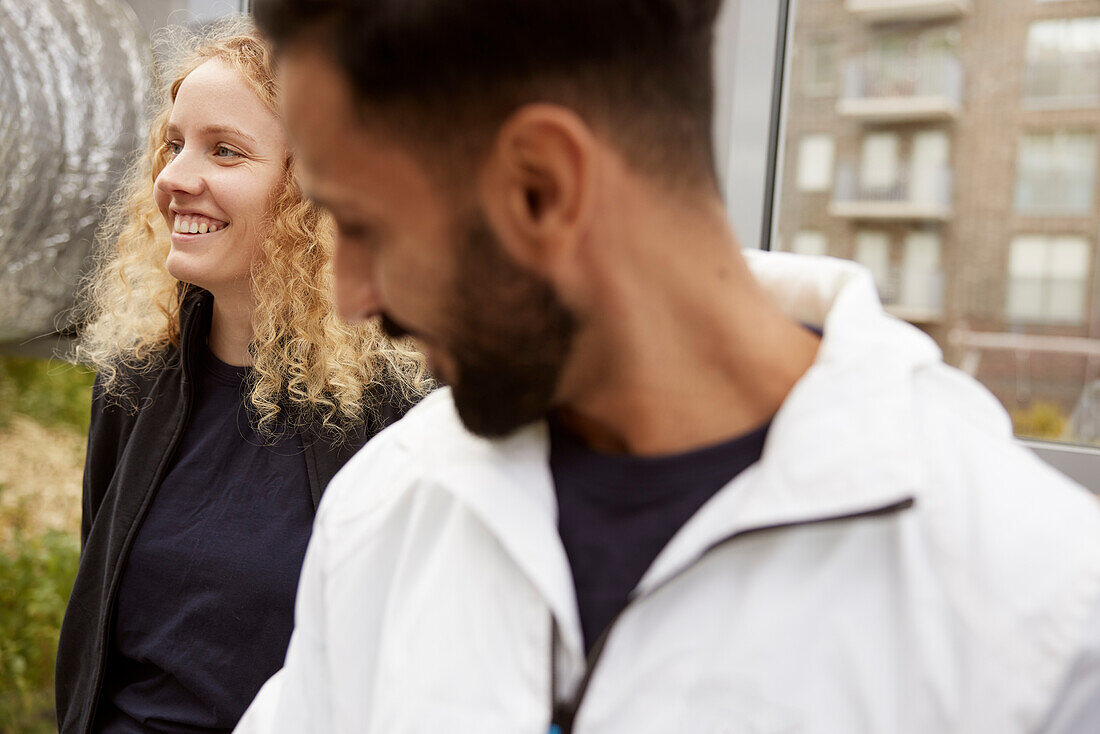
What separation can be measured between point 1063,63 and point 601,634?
3.52 feet

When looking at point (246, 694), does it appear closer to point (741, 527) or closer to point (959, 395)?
point (741, 527)

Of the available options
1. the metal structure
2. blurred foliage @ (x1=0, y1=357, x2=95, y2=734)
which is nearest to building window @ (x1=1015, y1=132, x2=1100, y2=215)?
the metal structure

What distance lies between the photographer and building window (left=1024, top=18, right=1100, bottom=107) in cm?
130

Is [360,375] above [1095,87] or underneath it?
underneath

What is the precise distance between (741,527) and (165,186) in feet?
3.77

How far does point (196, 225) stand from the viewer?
1488 millimetres

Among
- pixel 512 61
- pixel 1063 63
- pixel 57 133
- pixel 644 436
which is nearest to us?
pixel 512 61

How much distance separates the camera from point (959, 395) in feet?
2.45

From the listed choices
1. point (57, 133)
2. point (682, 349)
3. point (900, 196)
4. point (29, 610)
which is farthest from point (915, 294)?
point (29, 610)

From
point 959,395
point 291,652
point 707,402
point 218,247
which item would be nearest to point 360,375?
point 218,247

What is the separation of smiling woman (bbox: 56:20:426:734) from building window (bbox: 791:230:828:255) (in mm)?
629

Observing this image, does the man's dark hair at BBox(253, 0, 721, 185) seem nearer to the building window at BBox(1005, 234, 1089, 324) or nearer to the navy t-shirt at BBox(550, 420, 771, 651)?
the navy t-shirt at BBox(550, 420, 771, 651)

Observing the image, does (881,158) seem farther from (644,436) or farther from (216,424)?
(216,424)

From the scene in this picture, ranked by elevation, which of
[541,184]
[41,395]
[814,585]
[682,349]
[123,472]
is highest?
[541,184]
